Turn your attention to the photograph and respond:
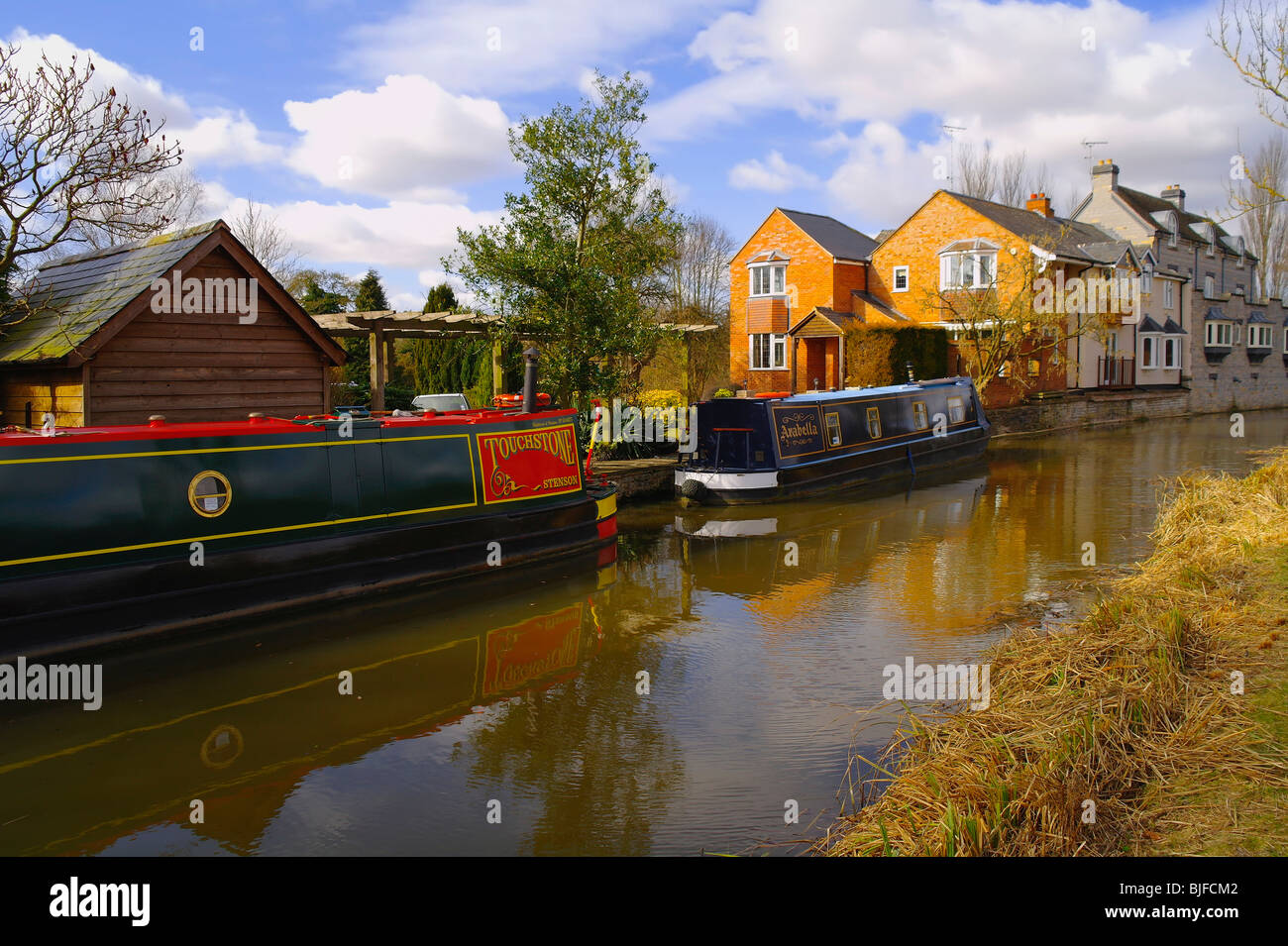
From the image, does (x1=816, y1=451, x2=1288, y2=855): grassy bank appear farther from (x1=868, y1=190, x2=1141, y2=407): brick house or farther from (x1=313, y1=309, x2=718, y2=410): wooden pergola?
(x1=868, y1=190, x2=1141, y2=407): brick house

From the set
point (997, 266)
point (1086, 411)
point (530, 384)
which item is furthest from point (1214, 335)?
point (530, 384)

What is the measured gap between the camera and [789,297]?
32.1 m

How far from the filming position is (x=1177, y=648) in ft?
18.1

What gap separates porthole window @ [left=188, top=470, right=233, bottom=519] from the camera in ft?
25.3

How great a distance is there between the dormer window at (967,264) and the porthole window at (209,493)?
2522 centimetres

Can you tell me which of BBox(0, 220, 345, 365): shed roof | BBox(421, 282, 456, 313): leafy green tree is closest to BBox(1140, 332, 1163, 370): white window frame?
BBox(421, 282, 456, 313): leafy green tree

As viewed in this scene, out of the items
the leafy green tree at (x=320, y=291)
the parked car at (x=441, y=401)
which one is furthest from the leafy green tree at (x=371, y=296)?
the parked car at (x=441, y=401)

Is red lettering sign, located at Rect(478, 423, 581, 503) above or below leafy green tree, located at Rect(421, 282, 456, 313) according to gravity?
below

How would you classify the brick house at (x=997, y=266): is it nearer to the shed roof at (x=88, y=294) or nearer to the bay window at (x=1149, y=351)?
the bay window at (x=1149, y=351)

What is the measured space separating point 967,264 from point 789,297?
236 inches

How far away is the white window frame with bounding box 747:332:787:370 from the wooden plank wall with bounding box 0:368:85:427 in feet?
78.6

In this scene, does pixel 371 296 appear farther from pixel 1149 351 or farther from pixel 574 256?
pixel 1149 351
